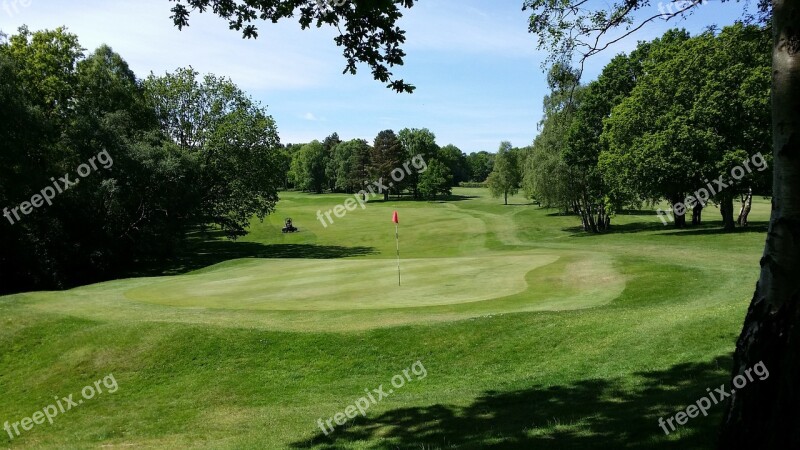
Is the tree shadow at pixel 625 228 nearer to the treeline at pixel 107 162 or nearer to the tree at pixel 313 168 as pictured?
the treeline at pixel 107 162

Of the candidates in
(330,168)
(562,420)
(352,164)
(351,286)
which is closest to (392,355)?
(562,420)

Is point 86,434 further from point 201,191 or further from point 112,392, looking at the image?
point 201,191

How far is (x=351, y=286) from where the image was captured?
2017 centimetres

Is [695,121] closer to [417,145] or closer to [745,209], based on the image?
[745,209]

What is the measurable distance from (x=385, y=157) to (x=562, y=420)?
108 metres

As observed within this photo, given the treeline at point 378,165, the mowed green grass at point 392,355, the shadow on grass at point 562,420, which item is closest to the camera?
the shadow on grass at point 562,420

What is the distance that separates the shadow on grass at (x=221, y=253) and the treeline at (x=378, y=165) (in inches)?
1904

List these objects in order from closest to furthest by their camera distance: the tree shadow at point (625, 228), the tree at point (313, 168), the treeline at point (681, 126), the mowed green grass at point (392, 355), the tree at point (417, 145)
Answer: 1. the mowed green grass at point (392, 355)
2. the treeline at point (681, 126)
3. the tree shadow at point (625, 228)
4. the tree at point (417, 145)
5. the tree at point (313, 168)

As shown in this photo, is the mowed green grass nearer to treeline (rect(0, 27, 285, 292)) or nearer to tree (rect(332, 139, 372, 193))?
treeline (rect(0, 27, 285, 292))

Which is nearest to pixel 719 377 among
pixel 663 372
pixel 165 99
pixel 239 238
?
pixel 663 372

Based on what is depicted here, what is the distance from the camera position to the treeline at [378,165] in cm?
11219

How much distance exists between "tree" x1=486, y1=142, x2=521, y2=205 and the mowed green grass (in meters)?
73.2

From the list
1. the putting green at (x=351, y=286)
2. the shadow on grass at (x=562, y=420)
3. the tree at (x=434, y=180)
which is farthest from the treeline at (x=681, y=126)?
the tree at (x=434, y=180)

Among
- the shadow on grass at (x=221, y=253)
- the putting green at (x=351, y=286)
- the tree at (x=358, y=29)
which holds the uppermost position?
the tree at (x=358, y=29)
